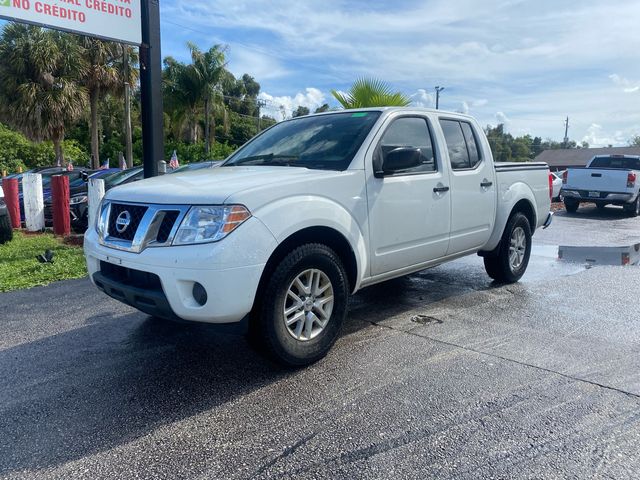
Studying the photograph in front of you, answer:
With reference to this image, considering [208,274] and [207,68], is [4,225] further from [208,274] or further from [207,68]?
[207,68]

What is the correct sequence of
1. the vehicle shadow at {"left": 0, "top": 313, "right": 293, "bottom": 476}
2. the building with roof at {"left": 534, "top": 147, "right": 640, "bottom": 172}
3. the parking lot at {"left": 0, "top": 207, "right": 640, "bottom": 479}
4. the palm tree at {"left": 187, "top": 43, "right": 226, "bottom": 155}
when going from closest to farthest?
the parking lot at {"left": 0, "top": 207, "right": 640, "bottom": 479}
the vehicle shadow at {"left": 0, "top": 313, "right": 293, "bottom": 476}
the palm tree at {"left": 187, "top": 43, "right": 226, "bottom": 155}
the building with roof at {"left": 534, "top": 147, "right": 640, "bottom": 172}

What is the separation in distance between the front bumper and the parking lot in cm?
59

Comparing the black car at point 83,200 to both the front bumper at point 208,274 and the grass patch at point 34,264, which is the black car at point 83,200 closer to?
the grass patch at point 34,264

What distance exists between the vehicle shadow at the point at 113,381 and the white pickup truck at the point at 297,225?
1.34 ft

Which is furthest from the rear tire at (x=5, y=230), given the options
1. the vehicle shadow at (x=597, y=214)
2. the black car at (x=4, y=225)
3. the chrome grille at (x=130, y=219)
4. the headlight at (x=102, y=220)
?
the vehicle shadow at (x=597, y=214)

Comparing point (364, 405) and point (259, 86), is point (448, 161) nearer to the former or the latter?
point (364, 405)

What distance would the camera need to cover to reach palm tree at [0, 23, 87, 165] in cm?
2306

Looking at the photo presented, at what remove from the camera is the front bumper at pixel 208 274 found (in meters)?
3.13

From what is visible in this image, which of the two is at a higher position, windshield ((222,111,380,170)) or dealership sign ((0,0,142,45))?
dealership sign ((0,0,142,45))

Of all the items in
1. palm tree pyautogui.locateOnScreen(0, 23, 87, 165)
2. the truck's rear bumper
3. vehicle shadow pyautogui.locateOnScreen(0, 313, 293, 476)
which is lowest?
vehicle shadow pyautogui.locateOnScreen(0, 313, 293, 476)

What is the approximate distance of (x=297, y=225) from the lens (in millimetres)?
3498

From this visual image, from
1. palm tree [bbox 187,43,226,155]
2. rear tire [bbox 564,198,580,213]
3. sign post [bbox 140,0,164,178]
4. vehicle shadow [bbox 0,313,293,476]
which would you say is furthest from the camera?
palm tree [bbox 187,43,226,155]

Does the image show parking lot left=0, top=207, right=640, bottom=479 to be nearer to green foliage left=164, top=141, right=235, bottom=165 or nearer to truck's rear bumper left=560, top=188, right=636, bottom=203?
truck's rear bumper left=560, top=188, right=636, bottom=203

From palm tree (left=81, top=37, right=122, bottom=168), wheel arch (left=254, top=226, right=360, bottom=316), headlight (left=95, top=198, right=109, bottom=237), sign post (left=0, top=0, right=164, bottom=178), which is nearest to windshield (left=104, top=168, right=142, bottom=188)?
sign post (left=0, top=0, right=164, bottom=178)
